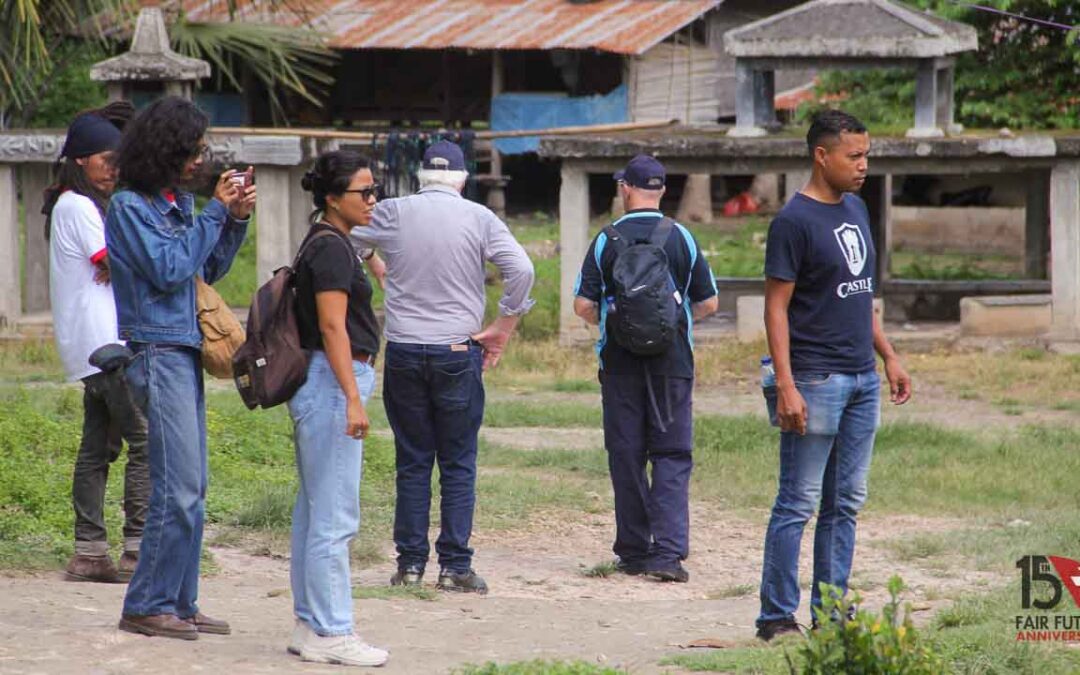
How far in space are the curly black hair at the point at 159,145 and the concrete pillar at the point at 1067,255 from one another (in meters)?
10.6

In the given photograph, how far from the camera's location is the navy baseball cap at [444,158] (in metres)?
6.54

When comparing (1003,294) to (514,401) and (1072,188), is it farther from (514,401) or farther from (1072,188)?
(514,401)

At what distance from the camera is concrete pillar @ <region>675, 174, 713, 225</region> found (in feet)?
83.8

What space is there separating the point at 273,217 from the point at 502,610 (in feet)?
29.7

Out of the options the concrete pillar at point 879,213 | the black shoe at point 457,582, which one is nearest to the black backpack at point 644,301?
the black shoe at point 457,582

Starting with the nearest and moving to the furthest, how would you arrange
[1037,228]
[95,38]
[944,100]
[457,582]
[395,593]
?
[395,593]
[457,582]
[944,100]
[1037,228]
[95,38]

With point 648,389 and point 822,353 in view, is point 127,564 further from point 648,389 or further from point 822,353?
point 822,353

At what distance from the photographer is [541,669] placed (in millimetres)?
4719

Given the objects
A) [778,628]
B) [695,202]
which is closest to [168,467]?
[778,628]

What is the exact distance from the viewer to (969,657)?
5.14 metres

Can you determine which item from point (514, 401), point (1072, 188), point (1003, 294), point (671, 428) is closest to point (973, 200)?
point (1003, 294)

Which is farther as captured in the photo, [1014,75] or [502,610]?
[1014,75]

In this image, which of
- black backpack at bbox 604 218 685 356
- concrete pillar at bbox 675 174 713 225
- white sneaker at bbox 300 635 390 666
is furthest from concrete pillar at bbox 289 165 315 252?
concrete pillar at bbox 675 174 713 225

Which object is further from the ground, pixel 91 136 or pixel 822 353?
pixel 91 136
